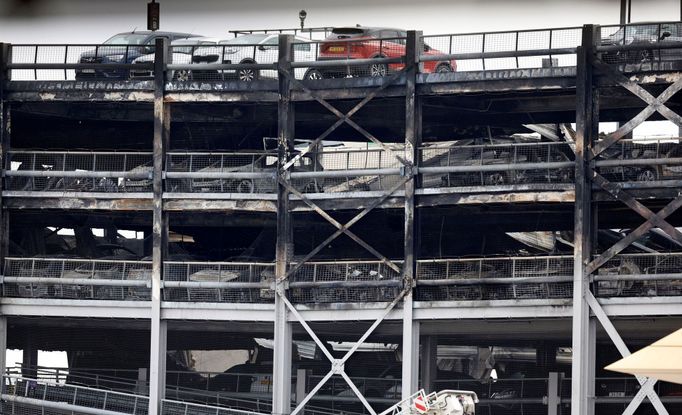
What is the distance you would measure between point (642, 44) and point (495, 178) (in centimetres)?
600

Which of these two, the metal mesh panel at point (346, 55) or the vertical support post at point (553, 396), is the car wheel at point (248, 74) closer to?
the metal mesh panel at point (346, 55)

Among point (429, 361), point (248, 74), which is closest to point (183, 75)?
point (248, 74)

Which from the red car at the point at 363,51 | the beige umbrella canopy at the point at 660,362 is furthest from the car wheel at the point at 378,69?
the beige umbrella canopy at the point at 660,362

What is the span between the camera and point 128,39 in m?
58.5

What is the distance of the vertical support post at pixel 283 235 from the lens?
5331 cm

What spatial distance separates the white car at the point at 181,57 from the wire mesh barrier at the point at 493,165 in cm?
779

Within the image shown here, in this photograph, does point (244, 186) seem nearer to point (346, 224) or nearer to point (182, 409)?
point (346, 224)

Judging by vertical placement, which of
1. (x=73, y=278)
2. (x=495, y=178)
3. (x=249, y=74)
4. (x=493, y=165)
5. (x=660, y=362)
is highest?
(x=249, y=74)

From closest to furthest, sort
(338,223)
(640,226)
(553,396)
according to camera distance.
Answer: (640,226), (338,223), (553,396)

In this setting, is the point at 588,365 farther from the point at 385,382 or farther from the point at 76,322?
the point at 76,322

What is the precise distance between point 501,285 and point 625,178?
15.5ft

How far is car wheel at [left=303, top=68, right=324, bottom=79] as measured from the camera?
180 ft

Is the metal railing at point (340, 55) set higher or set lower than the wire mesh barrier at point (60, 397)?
higher

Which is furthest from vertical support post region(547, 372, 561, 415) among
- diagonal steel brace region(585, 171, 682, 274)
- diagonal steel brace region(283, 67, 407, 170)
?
diagonal steel brace region(283, 67, 407, 170)
